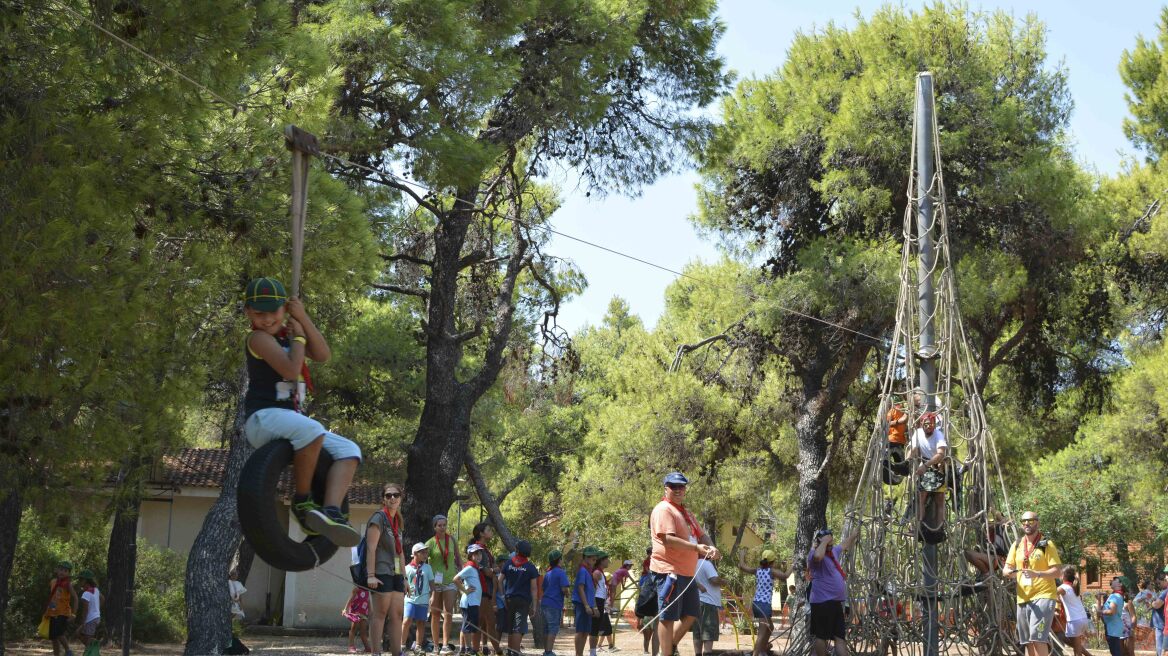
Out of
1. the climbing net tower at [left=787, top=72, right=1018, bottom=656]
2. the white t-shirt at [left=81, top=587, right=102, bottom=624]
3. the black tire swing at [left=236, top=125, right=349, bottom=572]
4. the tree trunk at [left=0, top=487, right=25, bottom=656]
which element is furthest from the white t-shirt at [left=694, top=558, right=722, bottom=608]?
the white t-shirt at [left=81, top=587, right=102, bottom=624]

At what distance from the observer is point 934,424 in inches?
496

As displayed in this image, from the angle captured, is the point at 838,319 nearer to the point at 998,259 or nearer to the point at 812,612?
the point at 998,259

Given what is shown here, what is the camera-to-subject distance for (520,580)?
45.5ft

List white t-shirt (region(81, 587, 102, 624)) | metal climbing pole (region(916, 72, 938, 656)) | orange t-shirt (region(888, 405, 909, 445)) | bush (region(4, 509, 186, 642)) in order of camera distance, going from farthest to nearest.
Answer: bush (region(4, 509, 186, 642)), white t-shirt (region(81, 587, 102, 624)), orange t-shirt (region(888, 405, 909, 445)), metal climbing pole (region(916, 72, 938, 656))

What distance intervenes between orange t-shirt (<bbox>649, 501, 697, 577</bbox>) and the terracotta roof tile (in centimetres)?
1648

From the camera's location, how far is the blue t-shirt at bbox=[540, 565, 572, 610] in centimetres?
1431

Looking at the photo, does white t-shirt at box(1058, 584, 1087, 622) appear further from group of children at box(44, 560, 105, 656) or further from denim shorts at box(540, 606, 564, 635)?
group of children at box(44, 560, 105, 656)

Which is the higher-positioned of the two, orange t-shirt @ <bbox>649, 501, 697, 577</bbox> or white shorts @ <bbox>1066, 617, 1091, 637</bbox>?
orange t-shirt @ <bbox>649, 501, 697, 577</bbox>

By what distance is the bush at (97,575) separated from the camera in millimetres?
20500

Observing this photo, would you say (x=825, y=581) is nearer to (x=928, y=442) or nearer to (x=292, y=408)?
(x=928, y=442)

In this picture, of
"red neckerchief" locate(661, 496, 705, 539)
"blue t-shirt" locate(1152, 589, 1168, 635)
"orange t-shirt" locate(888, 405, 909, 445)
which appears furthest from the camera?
"blue t-shirt" locate(1152, 589, 1168, 635)

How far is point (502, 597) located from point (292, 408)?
8.94 m

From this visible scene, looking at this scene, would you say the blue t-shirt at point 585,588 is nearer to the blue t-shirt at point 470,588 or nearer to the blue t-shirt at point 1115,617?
the blue t-shirt at point 470,588

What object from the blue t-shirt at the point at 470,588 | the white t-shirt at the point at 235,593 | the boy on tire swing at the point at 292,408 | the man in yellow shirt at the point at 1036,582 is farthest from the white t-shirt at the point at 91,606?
the man in yellow shirt at the point at 1036,582
